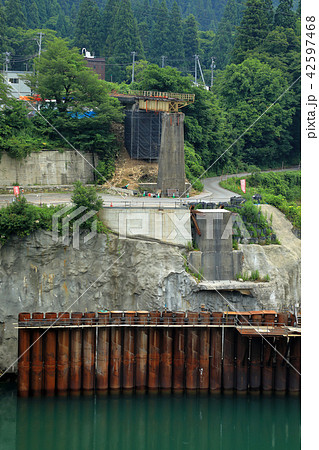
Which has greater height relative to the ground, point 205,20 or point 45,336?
point 205,20

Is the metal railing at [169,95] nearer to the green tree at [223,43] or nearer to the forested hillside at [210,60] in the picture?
the forested hillside at [210,60]

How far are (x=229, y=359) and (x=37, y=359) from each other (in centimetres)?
1019

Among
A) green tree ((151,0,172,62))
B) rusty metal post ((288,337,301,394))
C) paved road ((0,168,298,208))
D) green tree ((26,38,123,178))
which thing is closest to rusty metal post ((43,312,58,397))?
paved road ((0,168,298,208))

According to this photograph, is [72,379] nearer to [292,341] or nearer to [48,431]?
[48,431]

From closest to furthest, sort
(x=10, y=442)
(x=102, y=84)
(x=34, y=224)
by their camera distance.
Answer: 1. (x=10, y=442)
2. (x=34, y=224)
3. (x=102, y=84)

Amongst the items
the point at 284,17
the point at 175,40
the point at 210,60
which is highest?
the point at 175,40

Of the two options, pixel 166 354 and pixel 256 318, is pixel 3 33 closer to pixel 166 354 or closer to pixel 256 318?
pixel 166 354

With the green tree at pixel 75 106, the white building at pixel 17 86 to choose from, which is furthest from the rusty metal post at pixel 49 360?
the white building at pixel 17 86

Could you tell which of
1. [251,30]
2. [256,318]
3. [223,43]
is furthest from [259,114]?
[223,43]

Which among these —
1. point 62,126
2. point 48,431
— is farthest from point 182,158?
point 48,431

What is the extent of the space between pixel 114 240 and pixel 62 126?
15.2m

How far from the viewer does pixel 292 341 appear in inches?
1462

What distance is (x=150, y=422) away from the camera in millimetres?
35594

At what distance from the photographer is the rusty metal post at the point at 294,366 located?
122 ft
